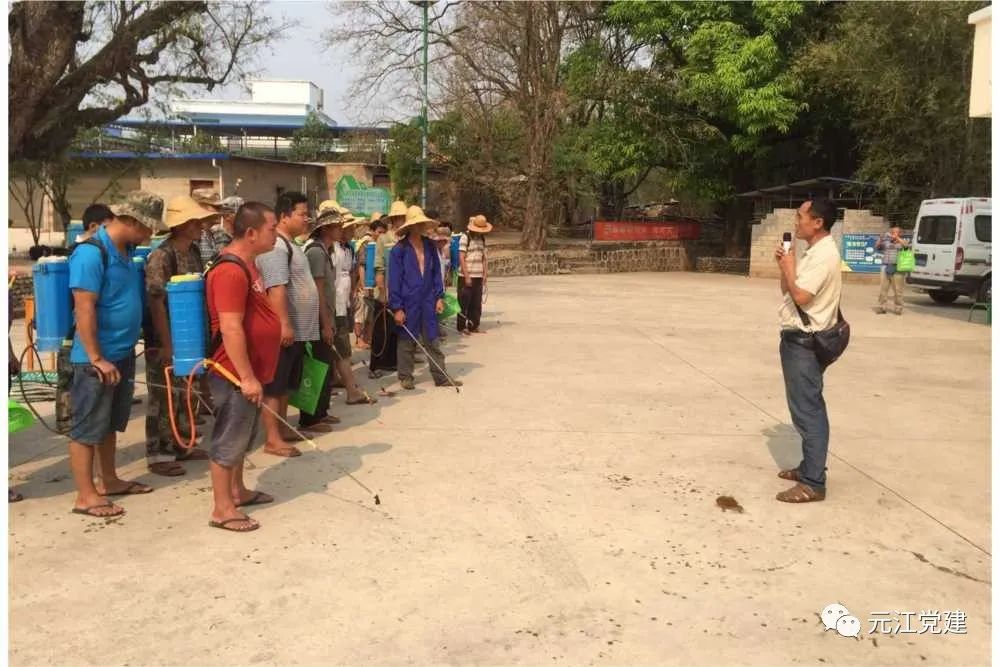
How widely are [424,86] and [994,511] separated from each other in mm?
20833

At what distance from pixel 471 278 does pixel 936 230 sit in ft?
33.0

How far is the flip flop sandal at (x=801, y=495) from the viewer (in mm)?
4801

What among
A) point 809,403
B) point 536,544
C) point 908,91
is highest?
point 908,91

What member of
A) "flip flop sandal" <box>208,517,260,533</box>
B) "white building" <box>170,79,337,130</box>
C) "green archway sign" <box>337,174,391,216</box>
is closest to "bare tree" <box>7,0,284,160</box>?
"green archway sign" <box>337,174,391,216</box>

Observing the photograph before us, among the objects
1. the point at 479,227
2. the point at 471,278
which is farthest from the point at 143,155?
the point at 471,278

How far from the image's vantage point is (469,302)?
440 inches

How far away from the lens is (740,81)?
77.3 ft

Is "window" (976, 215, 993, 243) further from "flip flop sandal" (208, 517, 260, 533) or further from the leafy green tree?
"flip flop sandal" (208, 517, 260, 533)

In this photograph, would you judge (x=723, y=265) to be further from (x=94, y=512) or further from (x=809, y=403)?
(x=94, y=512)

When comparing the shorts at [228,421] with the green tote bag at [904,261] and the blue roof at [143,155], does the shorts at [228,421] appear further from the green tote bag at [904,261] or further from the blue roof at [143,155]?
the blue roof at [143,155]

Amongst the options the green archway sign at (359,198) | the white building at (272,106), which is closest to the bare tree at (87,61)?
the green archway sign at (359,198)

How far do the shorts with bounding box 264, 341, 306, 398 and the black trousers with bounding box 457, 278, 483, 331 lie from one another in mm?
5170

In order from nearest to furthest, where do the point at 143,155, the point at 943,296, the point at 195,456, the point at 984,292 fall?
1. the point at 195,456
2. the point at 984,292
3. the point at 943,296
4. the point at 143,155

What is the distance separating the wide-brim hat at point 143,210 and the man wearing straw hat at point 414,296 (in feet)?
9.79
